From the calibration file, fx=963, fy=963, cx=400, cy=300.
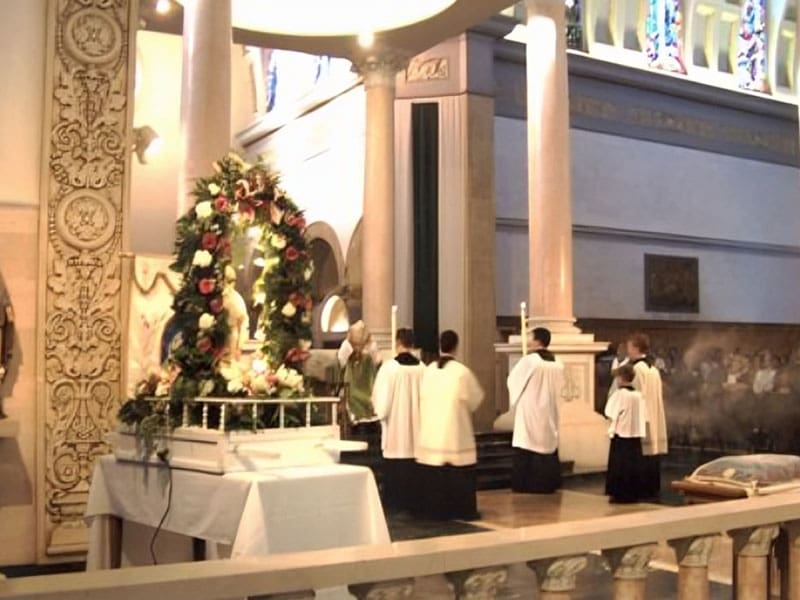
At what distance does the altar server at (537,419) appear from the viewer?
10.7 meters

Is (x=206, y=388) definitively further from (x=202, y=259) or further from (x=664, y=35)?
(x=664, y=35)

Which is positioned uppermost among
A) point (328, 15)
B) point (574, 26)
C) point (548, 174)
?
point (574, 26)

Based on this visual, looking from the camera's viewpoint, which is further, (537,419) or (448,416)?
(537,419)

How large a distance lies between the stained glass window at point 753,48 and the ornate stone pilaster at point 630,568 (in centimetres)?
2007

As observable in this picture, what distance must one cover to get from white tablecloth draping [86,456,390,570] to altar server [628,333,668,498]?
5.72m

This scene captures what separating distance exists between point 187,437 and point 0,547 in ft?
7.89

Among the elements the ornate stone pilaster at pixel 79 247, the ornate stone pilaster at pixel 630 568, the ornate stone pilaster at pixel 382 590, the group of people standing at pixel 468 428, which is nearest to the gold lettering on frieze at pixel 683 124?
the group of people standing at pixel 468 428

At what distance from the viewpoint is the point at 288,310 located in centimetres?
603

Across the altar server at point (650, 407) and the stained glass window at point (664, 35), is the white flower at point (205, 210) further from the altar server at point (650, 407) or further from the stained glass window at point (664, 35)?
the stained glass window at point (664, 35)

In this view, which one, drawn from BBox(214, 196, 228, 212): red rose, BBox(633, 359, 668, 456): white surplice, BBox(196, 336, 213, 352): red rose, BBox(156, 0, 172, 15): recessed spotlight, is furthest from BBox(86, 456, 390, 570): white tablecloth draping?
BBox(156, 0, 172, 15): recessed spotlight

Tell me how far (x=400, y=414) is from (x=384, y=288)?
4.94 m

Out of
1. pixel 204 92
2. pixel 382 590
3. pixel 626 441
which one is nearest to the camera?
pixel 382 590

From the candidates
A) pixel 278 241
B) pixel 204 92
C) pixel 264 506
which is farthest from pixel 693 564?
pixel 204 92

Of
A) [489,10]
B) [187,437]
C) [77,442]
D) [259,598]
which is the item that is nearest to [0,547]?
[77,442]
